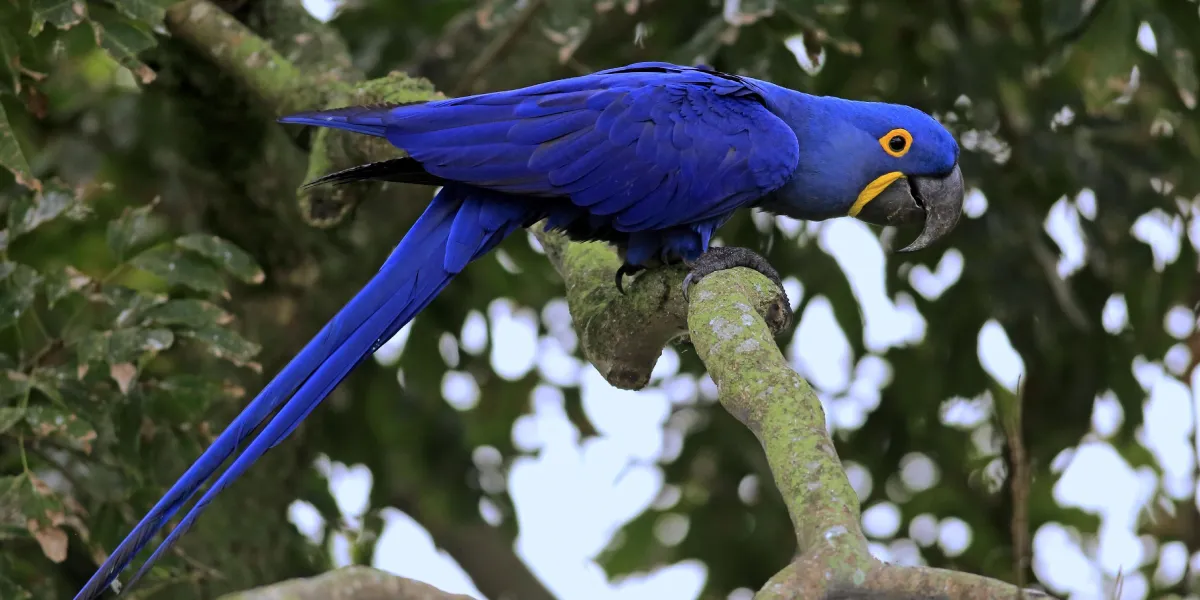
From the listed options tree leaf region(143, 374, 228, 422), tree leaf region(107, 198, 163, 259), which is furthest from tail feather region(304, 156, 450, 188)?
tree leaf region(143, 374, 228, 422)

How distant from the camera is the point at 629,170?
9.84 ft

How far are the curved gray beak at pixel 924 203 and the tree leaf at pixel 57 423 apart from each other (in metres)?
1.94

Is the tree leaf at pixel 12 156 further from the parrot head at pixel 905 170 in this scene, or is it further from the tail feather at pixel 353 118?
the parrot head at pixel 905 170

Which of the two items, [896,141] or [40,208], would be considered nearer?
[40,208]

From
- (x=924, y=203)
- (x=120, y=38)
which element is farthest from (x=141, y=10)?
(x=924, y=203)

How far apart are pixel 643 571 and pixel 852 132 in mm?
2239

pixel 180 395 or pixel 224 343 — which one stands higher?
pixel 224 343

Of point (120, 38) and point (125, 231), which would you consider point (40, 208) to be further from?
point (120, 38)

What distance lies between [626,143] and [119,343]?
120 centimetres

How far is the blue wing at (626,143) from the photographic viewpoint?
2.87 m

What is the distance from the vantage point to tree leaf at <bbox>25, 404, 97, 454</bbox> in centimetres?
268

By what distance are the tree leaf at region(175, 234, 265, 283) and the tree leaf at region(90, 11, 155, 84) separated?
1.43 feet

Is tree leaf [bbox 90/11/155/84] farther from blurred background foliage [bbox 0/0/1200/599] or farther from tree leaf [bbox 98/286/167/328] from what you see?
tree leaf [bbox 98/286/167/328]

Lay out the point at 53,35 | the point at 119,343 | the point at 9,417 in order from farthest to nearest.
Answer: the point at 53,35, the point at 119,343, the point at 9,417
